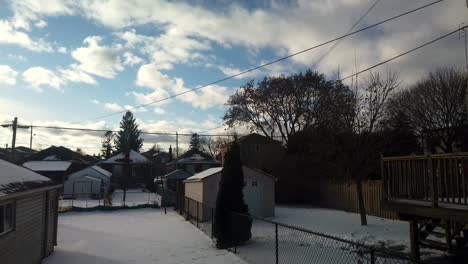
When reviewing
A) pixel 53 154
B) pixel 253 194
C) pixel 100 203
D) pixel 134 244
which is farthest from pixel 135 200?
pixel 134 244

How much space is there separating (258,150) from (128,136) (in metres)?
43.7

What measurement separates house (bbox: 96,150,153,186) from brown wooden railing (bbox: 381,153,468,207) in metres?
55.0

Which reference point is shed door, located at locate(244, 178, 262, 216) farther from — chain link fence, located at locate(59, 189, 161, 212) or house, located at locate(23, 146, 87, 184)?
house, located at locate(23, 146, 87, 184)

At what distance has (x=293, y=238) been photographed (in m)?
15.3

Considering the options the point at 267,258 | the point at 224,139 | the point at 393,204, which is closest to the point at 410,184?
the point at 393,204

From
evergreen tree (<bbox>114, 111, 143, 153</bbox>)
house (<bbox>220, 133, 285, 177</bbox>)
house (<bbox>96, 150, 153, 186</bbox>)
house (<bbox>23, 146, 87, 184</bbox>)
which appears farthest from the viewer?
evergreen tree (<bbox>114, 111, 143, 153</bbox>)

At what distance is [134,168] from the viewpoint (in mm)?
65250

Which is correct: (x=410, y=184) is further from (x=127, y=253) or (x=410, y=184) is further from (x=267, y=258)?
(x=127, y=253)

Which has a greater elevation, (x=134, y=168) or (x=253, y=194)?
(x=134, y=168)

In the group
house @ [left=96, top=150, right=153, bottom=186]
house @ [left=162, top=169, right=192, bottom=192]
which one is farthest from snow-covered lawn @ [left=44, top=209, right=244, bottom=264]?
house @ [left=96, top=150, right=153, bottom=186]

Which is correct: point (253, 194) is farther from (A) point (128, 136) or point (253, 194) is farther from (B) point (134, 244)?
(A) point (128, 136)

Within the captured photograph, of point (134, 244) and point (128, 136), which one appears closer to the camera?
point (134, 244)

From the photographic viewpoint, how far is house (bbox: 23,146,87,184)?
2000 inches

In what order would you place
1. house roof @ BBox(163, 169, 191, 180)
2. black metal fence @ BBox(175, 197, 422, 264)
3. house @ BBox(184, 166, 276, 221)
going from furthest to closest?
1. house roof @ BBox(163, 169, 191, 180)
2. house @ BBox(184, 166, 276, 221)
3. black metal fence @ BBox(175, 197, 422, 264)
